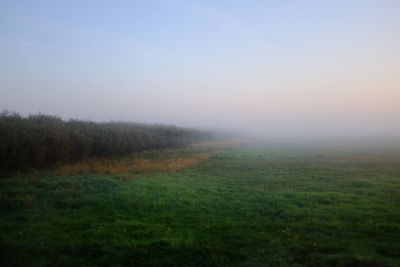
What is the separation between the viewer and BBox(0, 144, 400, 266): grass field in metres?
8.61

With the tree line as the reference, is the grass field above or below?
below

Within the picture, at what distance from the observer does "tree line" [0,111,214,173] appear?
75.8 feet

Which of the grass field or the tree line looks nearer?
the grass field

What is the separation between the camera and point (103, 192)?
16.8 metres

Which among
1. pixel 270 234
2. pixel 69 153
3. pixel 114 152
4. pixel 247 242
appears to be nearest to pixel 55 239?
pixel 247 242

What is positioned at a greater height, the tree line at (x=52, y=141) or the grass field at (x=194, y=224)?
the tree line at (x=52, y=141)

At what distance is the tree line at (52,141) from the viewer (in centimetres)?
2311

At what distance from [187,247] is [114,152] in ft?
106

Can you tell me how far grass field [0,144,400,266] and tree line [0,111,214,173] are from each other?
5.94 meters

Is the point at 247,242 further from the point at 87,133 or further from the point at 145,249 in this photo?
the point at 87,133

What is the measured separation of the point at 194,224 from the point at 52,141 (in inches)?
800

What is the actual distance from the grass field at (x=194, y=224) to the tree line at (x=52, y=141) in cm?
594

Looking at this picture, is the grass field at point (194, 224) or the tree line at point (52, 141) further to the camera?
the tree line at point (52, 141)

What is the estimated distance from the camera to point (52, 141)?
27.2 metres
